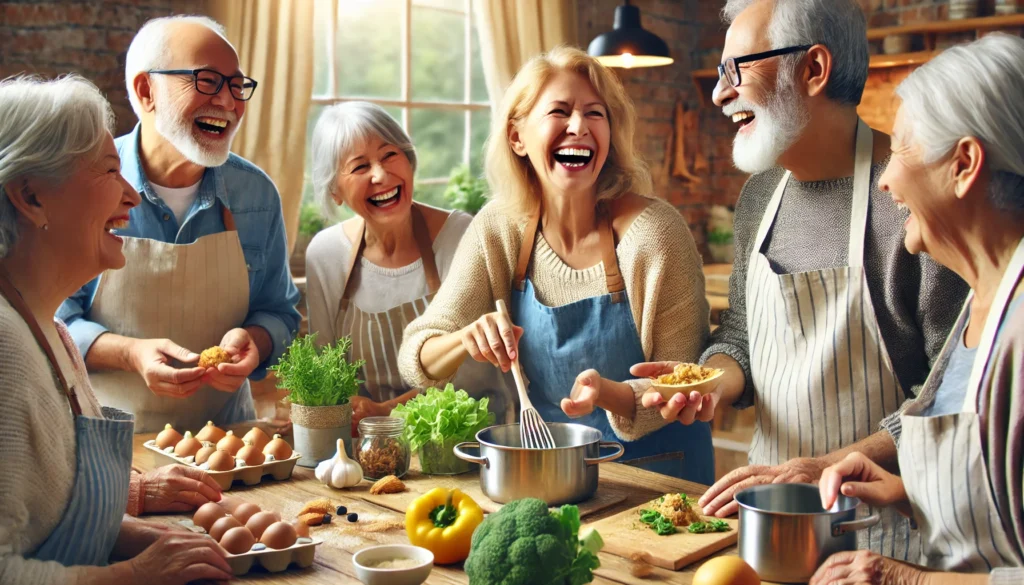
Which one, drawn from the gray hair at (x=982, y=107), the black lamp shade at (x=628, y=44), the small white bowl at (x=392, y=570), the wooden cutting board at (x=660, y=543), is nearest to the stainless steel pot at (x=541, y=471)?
the wooden cutting board at (x=660, y=543)

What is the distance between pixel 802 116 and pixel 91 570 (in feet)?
5.72

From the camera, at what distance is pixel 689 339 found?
2576 mm

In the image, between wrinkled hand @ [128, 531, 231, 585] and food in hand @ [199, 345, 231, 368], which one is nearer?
wrinkled hand @ [128, 531, 231, 585]

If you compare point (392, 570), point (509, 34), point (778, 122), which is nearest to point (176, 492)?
point (392, 570)

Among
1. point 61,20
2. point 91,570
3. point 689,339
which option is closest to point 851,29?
point 689,339

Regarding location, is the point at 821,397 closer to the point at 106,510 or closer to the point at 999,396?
the point at 999,396

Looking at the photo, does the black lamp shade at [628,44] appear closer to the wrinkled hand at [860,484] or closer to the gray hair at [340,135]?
the gray hair at [340,135]

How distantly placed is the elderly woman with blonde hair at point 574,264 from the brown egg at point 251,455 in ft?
1.72

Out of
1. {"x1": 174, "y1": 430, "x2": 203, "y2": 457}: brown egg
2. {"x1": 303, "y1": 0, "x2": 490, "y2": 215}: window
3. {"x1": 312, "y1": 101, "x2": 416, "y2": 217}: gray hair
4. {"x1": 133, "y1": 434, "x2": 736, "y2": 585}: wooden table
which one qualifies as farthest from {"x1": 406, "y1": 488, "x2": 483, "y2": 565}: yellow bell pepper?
{"x1": 303, "y1": 0, "x2": 490, "y2": 215}: window

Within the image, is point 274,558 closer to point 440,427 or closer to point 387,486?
point 387,486

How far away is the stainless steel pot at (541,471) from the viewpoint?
2.04 m

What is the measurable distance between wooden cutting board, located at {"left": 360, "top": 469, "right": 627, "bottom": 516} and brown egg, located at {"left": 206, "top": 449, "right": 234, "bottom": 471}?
30 centimetres

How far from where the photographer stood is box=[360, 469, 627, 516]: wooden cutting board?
213 centimetres

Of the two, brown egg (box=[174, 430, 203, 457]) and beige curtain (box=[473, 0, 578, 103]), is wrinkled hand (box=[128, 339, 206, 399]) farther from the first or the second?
beige curtain (box=[473, 0, 578, 103])
